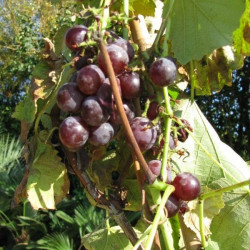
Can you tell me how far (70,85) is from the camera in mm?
432

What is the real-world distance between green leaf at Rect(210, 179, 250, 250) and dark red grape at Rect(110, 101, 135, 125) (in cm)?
17

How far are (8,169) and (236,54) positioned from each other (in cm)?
331

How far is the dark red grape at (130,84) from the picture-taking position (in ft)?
1.38

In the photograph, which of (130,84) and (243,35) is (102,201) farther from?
(243,35)

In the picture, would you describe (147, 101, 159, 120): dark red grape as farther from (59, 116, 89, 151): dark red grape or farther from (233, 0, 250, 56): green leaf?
(233, 0, 250, 56): green leaf

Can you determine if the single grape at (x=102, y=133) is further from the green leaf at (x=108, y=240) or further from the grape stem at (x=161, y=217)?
the green leaf at (x=108, y=240)

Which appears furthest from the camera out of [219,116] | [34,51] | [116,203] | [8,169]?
[219,116]

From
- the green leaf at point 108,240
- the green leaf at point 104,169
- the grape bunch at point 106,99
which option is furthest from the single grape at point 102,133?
the green leaf at point 108,240

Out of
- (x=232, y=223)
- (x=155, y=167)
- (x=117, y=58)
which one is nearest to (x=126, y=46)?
(x=117, y=58)

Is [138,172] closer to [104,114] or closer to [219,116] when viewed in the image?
[104,114]

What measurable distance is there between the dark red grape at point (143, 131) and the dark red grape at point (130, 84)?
30mm

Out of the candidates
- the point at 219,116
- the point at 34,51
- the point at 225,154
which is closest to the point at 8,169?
the point at 34,51

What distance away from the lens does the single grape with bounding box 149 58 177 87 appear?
43 cm

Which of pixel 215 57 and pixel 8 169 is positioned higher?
pixel 215 57
